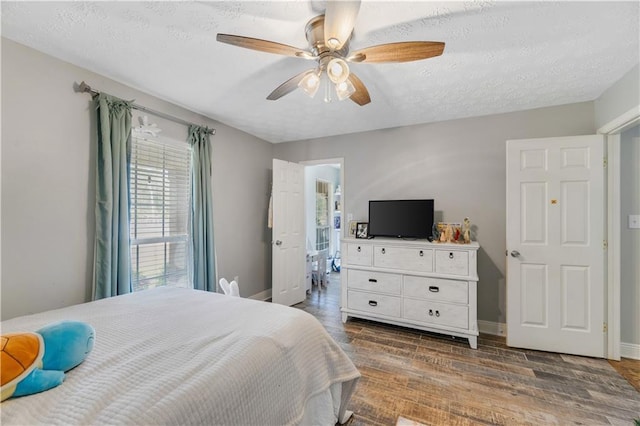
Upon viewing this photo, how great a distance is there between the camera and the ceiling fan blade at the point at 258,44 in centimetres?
136

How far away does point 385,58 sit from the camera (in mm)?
1547

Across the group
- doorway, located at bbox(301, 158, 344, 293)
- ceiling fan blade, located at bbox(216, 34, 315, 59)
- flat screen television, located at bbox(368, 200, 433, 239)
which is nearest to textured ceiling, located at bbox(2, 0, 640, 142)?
ceiling fan blade, located at bbox(216, 34, 315, 59)

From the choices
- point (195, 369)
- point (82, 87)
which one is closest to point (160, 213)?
point (82, 87)

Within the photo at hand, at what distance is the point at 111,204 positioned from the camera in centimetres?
211

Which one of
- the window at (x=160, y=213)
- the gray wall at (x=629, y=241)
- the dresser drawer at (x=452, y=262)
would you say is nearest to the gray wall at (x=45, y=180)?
the window at (x=160, y=213)

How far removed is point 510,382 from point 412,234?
1548 millimetres

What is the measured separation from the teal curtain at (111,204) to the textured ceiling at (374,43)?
37cm

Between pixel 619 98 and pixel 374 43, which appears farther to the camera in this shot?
pixel 619 98

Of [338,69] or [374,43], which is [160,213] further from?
[374,43]

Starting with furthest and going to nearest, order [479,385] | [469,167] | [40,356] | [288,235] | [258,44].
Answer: [288,235], [469,167], [479,385], [258,44], [40,356]

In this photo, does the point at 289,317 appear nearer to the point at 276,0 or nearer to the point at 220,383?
the point at 220,383

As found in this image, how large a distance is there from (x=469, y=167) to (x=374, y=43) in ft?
6.59

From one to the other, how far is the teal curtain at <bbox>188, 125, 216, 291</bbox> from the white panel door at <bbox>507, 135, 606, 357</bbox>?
3.15m

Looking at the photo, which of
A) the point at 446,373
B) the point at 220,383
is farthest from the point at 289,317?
the point at 446,373
